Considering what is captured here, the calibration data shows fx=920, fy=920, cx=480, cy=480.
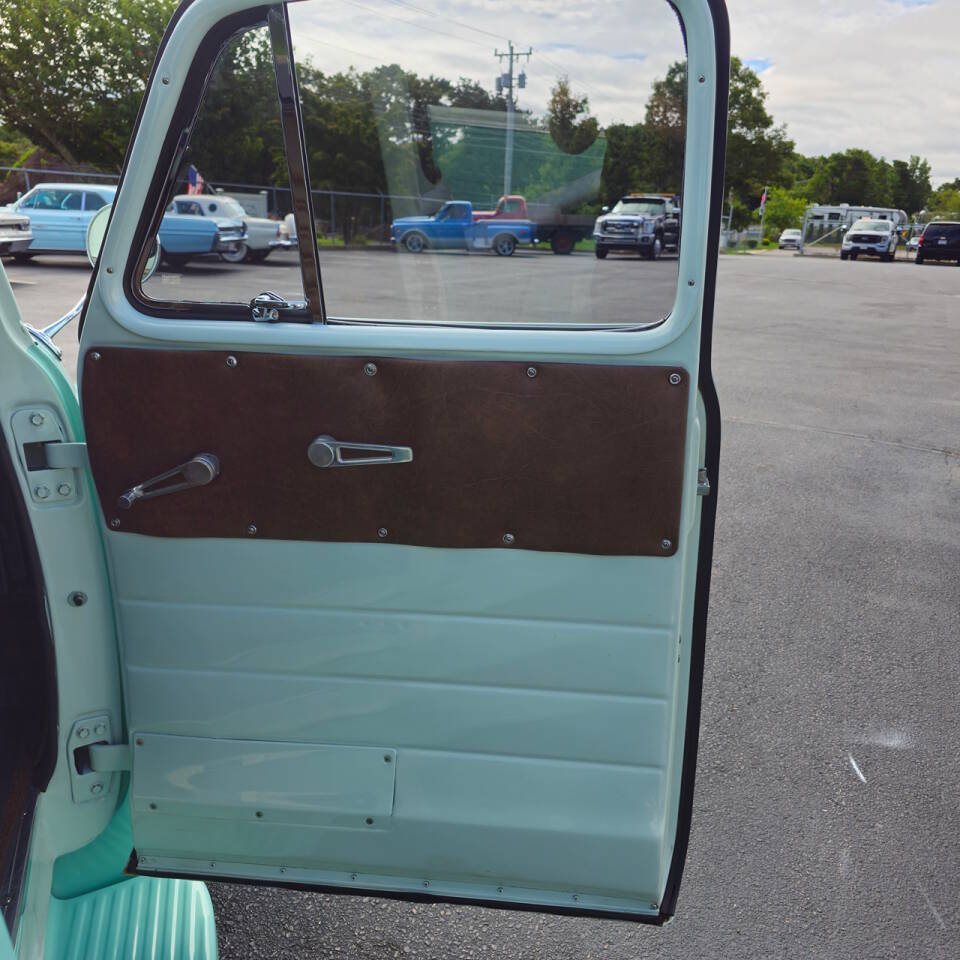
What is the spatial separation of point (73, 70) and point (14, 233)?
6802 millimetres

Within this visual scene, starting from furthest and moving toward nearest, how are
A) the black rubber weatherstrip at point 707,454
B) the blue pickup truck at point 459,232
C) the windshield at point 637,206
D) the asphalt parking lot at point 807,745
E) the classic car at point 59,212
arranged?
the classic car at point 59,212
the asphalt parking lot at point 807,745
the blue pickup truck at point 459,232
the windshield at point 637,206
the black rubber weatherstrip at point 707,454

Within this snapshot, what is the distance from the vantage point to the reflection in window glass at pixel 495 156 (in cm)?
156

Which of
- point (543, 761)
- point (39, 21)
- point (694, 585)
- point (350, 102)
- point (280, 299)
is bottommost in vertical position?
point (543, 761)

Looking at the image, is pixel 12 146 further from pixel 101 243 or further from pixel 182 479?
pixel 182 479

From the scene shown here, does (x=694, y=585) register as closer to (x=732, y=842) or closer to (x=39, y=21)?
(x=732, y=842)

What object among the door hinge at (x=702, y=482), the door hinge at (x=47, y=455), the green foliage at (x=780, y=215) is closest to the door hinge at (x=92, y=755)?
the door hinge at (x=47, y=455)

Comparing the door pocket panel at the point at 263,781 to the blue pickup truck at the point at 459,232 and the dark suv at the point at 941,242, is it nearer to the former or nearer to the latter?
the blue pickup truck at the point at 459,232

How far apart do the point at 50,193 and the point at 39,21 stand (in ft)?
8.80

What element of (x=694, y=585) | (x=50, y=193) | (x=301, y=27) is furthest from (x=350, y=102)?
(x=50, y=193)

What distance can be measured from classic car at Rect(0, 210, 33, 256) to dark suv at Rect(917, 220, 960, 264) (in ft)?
100

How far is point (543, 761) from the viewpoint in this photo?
168cm

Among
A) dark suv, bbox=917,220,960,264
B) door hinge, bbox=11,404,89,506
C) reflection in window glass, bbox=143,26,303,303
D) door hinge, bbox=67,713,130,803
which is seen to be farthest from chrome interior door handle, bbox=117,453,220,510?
dark suv, bbox=917,220,960,264

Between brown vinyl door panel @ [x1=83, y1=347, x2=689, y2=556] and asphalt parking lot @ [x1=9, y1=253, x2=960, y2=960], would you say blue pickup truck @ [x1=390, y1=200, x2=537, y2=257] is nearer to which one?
asphalt parking lot @ [x1=9, y1=253, x2=960, y2=960]

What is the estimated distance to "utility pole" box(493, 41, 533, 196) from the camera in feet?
5.28
